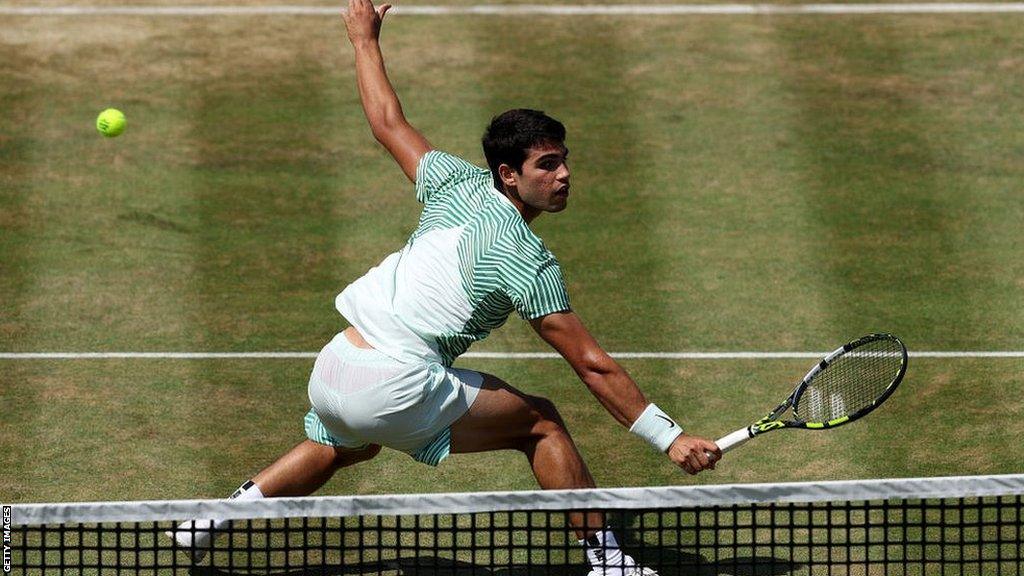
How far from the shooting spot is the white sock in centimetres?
724

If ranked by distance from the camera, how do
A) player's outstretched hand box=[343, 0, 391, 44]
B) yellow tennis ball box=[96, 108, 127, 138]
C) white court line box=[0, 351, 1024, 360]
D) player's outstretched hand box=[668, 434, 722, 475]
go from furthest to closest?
A: yellow tennis ball box=[96, 108, 127, 138] → white court line box=[0, 351, 1024, 360] → player's outstretched hand box=[343, 0, 391, 44] → player's outstretched hand box=[668, 434, 722, 475]

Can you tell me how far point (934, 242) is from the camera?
11.9 m

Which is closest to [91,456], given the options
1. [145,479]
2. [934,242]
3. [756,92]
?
[145,479]

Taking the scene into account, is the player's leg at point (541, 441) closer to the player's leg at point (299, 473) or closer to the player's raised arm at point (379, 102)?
the player's leg at point (299, 473)

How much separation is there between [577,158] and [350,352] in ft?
20.8

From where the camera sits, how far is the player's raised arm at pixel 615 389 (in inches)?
270

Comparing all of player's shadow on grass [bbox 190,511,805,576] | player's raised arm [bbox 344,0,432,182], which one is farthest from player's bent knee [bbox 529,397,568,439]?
player's raised arm [bbox 344,0,432,182]

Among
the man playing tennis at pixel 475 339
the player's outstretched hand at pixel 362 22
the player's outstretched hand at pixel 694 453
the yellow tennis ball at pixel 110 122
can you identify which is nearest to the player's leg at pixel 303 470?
the man playing tennis at pixel 475 339

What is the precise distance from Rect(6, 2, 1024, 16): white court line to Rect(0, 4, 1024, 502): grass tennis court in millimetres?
165

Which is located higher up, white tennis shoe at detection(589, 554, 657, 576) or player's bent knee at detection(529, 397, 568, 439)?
player's bent knee at detection(529, 397, 568, 439)

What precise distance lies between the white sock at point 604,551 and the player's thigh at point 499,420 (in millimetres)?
472

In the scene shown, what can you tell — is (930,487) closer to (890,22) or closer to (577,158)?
(577,158)

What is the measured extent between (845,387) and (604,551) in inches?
55.4

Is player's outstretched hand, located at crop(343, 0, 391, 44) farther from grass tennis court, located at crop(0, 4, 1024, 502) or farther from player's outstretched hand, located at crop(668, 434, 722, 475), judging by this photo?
player's outstretched hand, located at crop(668, 434, 722, 475)
